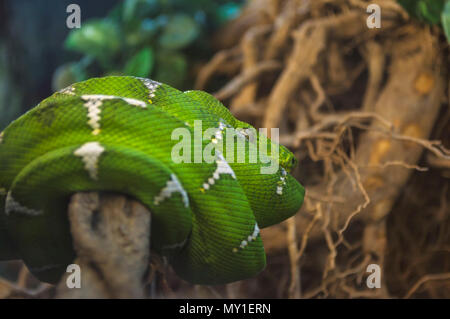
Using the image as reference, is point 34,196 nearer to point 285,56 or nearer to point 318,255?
point 318,255

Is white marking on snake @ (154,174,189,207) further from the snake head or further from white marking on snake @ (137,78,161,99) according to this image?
the snake head

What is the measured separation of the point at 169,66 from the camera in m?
3.94

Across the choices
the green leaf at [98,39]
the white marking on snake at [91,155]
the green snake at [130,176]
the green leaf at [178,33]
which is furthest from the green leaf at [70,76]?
the white marking on snake at [91,155]

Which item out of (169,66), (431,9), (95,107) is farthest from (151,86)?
(169,66)

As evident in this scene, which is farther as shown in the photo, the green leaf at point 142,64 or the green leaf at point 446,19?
the green leaf at point 142,64

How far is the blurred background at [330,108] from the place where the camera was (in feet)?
7.50

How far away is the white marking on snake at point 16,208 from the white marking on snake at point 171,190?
0.39 m

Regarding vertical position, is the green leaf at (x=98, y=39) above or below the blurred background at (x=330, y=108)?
above

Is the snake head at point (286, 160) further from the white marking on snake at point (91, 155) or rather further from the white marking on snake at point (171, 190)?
the white marking on snake at point (91, 155)

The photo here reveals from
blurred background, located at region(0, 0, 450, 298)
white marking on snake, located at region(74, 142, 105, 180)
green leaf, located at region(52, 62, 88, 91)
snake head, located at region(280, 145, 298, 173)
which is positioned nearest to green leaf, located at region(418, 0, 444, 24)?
blurred background, located at region(0, 0, 450, 298)

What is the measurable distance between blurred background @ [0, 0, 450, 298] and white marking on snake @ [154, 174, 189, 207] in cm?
42

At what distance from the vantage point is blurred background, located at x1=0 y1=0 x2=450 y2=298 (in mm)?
2287

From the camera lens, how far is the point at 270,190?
54.0 inches

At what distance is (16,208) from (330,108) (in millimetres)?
2729
